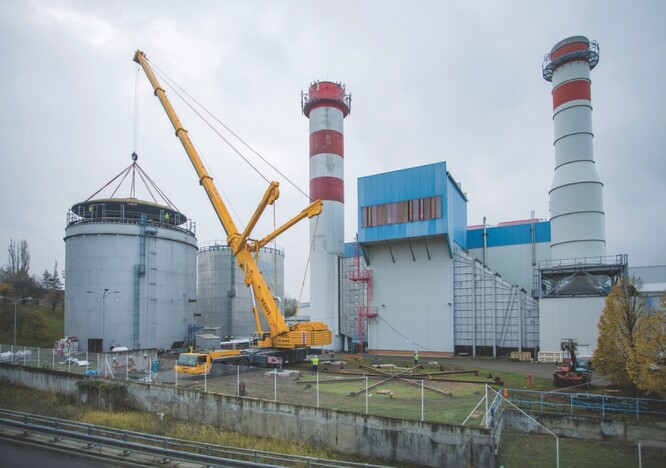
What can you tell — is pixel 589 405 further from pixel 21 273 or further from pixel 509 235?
pixel 21 273

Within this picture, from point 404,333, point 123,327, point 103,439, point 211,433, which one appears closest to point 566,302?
point 404,333

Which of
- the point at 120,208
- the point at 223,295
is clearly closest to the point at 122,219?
the point at 120,208

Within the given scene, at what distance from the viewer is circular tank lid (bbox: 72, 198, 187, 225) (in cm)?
4750

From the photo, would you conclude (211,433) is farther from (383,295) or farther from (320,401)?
(383,295)

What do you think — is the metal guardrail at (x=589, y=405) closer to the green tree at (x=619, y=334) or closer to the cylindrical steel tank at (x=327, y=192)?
the green tree at (x=619, y=334)

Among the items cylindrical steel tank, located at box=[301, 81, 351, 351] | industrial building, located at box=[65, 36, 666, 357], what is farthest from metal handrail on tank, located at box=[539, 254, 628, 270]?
cylindrical steel tank, located at box=[301, 81, 351, 351]

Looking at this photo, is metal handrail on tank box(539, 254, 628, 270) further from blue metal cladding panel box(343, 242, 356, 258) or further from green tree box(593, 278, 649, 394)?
blue metal cladding panel box(343, 242, 356, 258)

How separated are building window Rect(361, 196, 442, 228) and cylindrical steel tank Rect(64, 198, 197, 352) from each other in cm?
2164

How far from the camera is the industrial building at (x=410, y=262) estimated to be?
116 ft

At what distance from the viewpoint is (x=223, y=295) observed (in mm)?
57875

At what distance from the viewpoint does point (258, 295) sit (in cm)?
3312

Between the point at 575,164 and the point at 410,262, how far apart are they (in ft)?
53.4

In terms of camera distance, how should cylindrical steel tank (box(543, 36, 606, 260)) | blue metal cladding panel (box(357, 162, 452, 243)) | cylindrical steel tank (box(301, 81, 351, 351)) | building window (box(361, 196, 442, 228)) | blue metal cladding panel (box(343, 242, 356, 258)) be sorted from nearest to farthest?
1. cylindrical steel tank (box(543, 36, 606, 260))
2. blue metal cladding panel (box(357, 162, 452, 243))
3. building window (box(361, 196, 442, 228))
4. cylindrical steel tank (box(301, 81, 351, 351))
5. blue metal cladding panel (box(343, 242, 356, 258))

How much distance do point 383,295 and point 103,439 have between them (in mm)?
33325
